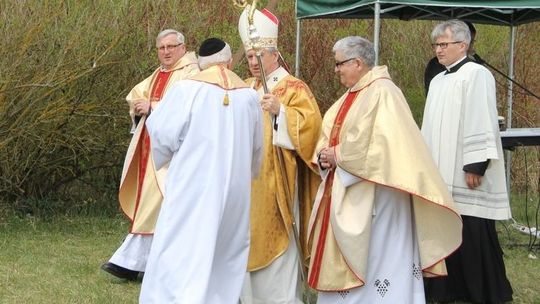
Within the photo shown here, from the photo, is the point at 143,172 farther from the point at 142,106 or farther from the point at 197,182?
the point at 197,182

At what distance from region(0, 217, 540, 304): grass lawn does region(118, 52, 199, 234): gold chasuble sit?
48 centimetres

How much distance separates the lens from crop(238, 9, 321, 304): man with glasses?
5.55 m

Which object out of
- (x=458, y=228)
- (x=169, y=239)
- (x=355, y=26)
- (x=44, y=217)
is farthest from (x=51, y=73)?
(x=355, y=26)

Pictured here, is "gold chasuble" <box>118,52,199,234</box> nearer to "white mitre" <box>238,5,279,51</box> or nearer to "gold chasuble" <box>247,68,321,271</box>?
"white mitre" <box>238,5,279,51</box>

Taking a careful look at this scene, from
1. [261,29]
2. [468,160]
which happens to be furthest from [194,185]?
[468,160]

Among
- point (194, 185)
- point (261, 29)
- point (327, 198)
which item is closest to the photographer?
point (194, 185)

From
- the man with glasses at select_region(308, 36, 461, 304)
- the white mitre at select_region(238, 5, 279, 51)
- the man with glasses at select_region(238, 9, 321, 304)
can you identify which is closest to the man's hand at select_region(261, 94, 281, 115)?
the man with glasses at select_region(238, 9, 321, 304)

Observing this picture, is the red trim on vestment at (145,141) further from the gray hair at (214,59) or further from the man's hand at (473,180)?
the man's hand at (473,180)

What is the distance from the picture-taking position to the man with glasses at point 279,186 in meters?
5.55

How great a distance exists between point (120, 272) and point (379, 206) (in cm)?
226

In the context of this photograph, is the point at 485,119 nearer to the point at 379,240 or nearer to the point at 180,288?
the point at 379,240

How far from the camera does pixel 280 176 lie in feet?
18.6

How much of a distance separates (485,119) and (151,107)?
2.27 m

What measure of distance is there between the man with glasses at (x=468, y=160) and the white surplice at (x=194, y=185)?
152 centimetres
